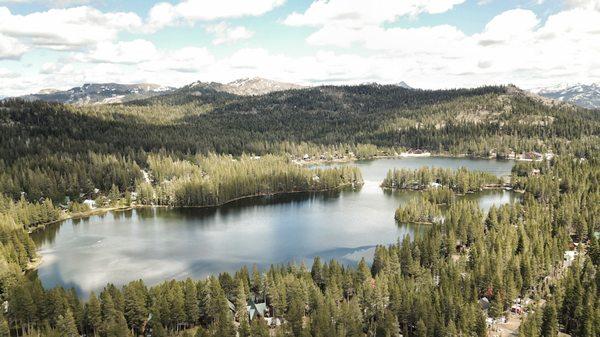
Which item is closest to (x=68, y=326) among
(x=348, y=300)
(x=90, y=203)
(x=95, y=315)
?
(x=95, y=315)

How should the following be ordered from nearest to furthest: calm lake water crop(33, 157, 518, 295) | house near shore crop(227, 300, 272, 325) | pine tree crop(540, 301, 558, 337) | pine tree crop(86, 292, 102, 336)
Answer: pine tree crop(540, 301, 558, 337) < pine tree crop(86, 292, 102, 336) < house near shore crop(227, 300, 272, 325) < calm lake water crop(33, 157, 518, 295)

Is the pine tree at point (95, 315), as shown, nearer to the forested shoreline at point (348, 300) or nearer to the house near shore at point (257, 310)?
the forested shoreline at point (348, 300)

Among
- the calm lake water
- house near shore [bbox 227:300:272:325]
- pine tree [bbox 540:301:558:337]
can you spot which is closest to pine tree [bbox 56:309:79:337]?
house near shore [bbox 227:300:272:325]

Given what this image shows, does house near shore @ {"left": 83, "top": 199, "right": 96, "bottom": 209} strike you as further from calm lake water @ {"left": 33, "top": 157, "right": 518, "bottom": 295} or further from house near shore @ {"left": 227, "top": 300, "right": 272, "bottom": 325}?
house near shore @ {"left": 227, "top": 300, "right": 272, "bottom": 325}

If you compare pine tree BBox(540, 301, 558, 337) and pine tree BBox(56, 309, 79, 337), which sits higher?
pine tree BBox(56, 309, 79, 337)

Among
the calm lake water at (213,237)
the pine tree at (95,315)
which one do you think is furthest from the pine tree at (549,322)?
the pine tree at (95,315)

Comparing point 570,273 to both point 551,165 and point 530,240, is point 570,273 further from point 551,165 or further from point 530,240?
point 551,165

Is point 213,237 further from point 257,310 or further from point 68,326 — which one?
point 68,326

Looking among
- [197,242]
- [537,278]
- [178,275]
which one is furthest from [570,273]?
[197,242]
